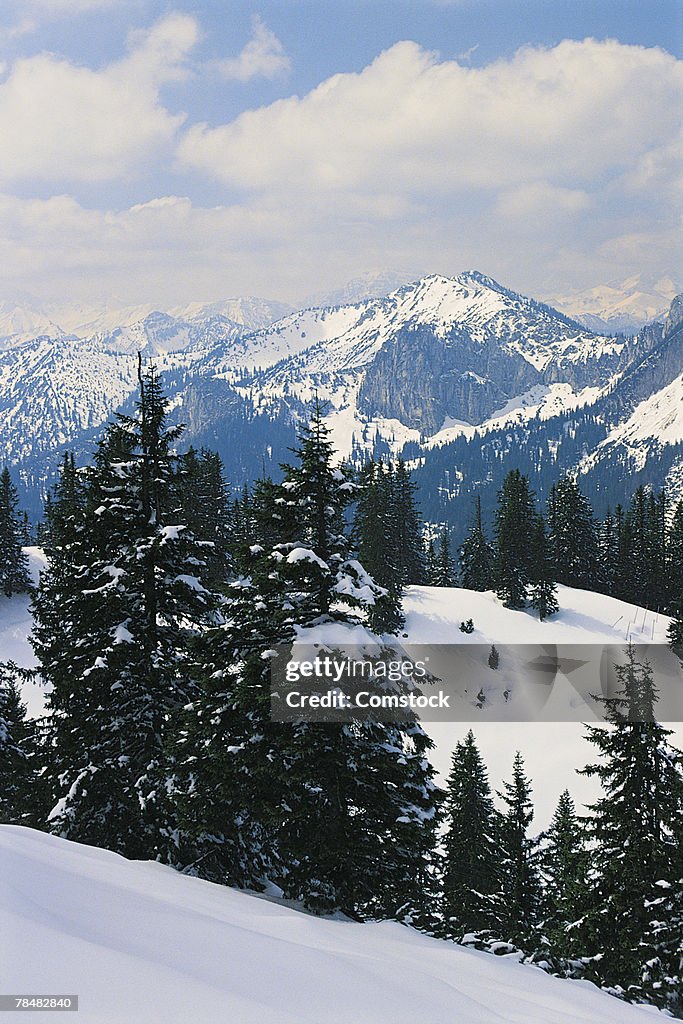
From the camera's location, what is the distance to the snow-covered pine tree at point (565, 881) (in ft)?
48.9

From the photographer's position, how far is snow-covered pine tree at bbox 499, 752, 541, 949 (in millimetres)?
25859

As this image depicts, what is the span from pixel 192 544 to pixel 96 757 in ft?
15.2

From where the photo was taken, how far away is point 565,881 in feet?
63.4

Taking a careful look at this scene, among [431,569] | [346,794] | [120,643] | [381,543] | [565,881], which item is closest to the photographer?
[346,794]

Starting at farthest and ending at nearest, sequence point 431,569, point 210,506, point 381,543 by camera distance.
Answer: point 431,569, point 381,543, point 210,506

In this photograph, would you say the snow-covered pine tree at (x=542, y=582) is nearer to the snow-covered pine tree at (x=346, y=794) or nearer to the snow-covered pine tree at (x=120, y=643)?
the snow-covered pine tree at (x=120, y=643)

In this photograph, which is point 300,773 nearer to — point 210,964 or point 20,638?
point 210,964

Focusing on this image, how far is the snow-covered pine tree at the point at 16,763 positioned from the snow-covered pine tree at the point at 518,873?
1701cm

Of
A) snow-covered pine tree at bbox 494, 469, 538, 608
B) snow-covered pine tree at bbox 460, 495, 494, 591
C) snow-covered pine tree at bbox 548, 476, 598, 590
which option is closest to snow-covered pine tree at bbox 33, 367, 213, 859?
snow-covered pine tree at bbox 494, 469, 538, 608

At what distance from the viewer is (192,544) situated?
14.5 meters

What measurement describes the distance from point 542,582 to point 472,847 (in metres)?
36.9

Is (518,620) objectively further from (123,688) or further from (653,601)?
(123,688)

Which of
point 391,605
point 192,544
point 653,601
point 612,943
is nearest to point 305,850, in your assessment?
point 391,605

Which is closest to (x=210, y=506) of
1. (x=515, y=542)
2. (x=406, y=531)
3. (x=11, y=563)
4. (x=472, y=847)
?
(x=11, y=563)
